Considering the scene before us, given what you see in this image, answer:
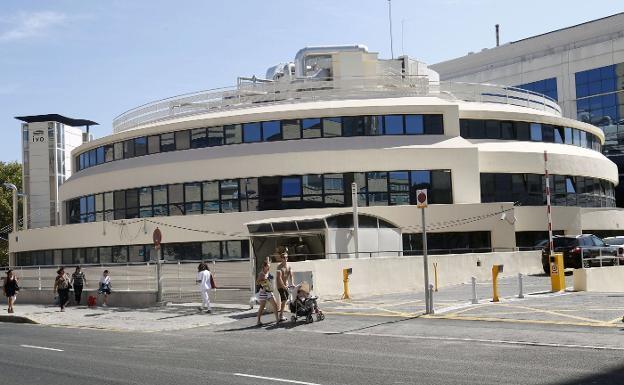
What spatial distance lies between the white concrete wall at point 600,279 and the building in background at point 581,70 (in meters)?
42.4

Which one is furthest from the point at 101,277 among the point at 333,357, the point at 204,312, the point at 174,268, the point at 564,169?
the point at 564,169

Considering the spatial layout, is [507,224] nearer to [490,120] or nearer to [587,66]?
[490,120]

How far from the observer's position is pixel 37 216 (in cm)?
6172

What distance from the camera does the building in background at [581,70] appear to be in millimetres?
74125

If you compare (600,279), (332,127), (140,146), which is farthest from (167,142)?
(600,279)

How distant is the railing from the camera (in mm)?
43188

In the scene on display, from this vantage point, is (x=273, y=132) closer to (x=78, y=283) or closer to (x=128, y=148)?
(x=128, y=148)

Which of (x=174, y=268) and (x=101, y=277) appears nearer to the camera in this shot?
(x=174, y=268)

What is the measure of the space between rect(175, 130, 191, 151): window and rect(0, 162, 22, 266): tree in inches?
1498

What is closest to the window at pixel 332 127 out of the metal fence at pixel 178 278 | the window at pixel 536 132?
the window at pixel 536 132

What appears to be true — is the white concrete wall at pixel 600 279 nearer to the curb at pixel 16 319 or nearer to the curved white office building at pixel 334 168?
the curved white office building at pixel 334 168

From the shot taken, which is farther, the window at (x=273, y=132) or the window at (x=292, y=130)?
the window at (x=273, y=132)

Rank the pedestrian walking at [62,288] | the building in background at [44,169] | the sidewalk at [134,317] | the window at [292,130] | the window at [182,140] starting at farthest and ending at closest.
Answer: the building in background at [44,169] → the window at [182,140] → the window at [292,130] → the pedestrian walking at [62,288] → the sidewalk at [134,317]

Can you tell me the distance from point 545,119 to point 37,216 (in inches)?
1571
